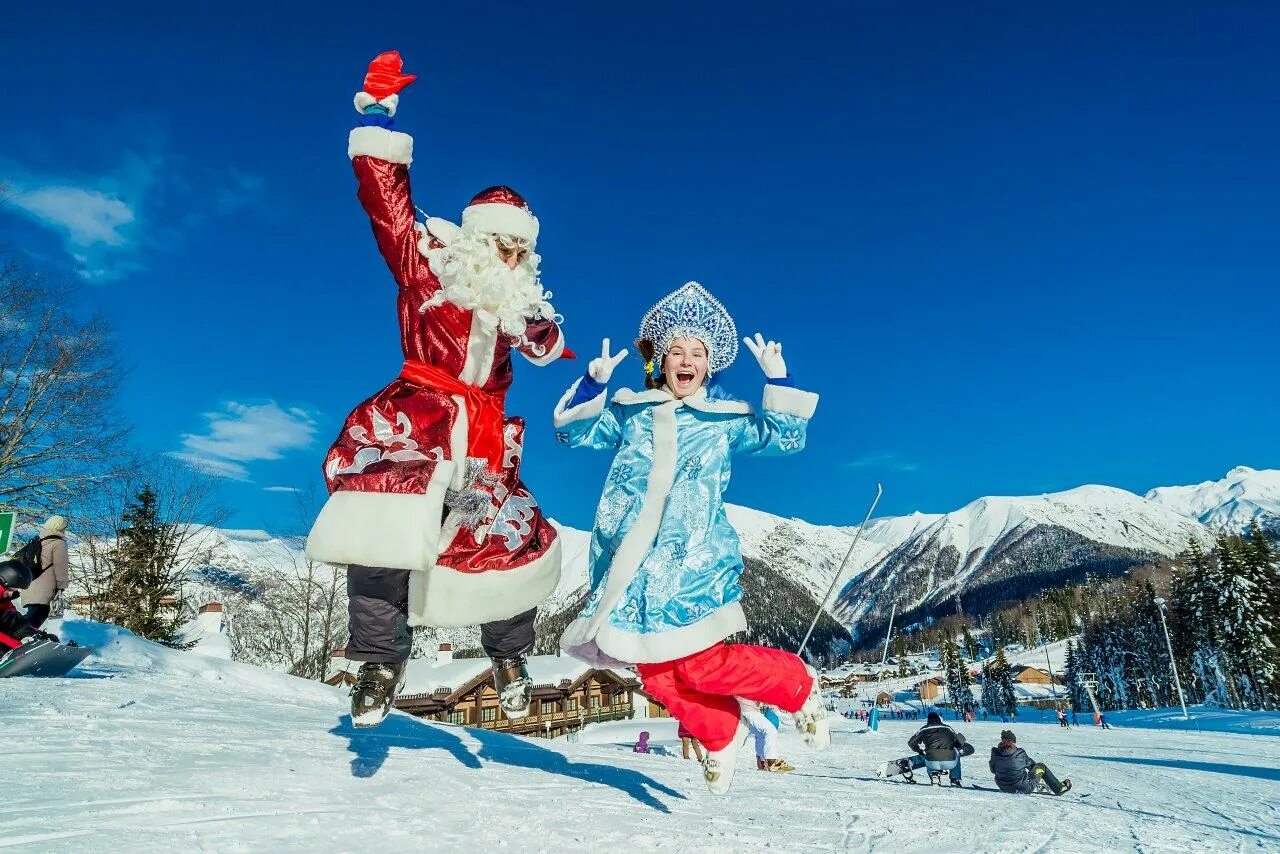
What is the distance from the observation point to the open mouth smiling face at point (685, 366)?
4812 millimetres

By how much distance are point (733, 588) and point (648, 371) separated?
160 cm

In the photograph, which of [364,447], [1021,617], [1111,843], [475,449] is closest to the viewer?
[364,447]

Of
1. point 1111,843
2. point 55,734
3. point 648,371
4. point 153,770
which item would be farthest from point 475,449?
point 1111,843

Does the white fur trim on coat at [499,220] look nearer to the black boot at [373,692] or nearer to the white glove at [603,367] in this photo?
the white glove at [603,367]

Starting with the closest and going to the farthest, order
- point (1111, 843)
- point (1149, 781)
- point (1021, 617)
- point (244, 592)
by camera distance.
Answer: point (1111, 843), point (1149, 781), point (244, 592), point (1021, 617)

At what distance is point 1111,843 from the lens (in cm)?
470

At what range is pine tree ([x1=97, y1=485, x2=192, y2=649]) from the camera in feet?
80.1

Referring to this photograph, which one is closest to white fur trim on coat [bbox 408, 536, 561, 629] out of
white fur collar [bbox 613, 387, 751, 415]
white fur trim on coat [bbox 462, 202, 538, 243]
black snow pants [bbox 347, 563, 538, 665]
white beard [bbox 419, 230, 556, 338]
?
black snow pants [bbox 347, 563, 538, 665]

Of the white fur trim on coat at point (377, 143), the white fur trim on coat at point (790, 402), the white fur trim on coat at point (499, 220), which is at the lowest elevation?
the white fur trim on coat at point (790, 402)

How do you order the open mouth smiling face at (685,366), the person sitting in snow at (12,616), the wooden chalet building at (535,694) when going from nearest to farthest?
the open mouth smiling face at (685,366), the person sitting in snow at (12,616), the wooden chalet building at (535,694)

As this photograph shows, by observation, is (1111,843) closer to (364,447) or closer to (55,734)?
(364,447)

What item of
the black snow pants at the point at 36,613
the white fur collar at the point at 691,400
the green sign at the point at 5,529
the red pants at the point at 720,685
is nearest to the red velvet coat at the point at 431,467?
the white fur collar at the point at 691,400

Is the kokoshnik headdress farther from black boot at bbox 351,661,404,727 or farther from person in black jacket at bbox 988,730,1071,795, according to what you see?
person in black jacket at bbox 988,730,1071,795

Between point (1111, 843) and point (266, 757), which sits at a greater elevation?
point (266, 757)
